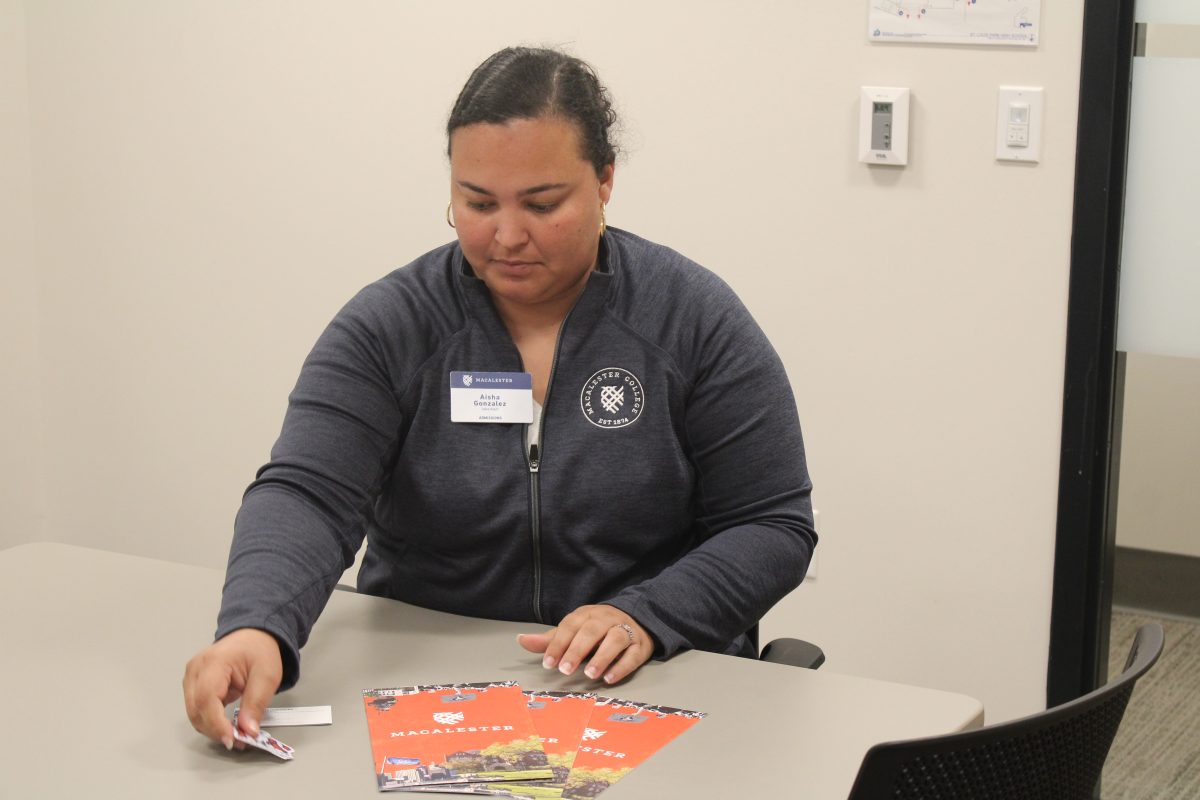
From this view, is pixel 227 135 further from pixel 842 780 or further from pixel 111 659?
pixel 842 780

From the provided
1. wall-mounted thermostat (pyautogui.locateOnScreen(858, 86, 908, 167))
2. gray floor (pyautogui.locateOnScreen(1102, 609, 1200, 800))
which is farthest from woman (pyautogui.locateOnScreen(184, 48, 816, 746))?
gray floor (pyautogui.locateOnScreen(1102, 609, 1200, 800))

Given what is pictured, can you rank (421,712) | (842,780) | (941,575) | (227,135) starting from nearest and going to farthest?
(842,780), (421,712), (941,575), (227,135)

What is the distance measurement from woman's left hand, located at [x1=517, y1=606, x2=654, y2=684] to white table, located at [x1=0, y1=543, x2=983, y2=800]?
0.02m

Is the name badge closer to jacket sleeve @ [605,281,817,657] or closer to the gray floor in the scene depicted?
jacket sleeve @ [605,281,817,657]

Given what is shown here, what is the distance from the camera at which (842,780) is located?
1.24 metres

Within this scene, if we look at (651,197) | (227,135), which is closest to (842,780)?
(651,197)

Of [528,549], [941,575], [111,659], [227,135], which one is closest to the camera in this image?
[111,659]

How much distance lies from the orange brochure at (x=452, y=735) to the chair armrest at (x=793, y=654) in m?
0.42

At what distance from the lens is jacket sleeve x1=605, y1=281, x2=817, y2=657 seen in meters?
1.64

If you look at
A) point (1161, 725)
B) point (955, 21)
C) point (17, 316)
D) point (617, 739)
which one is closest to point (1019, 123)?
point (955, 21)

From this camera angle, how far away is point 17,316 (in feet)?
12.2

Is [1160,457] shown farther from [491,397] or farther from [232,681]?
[232,681]

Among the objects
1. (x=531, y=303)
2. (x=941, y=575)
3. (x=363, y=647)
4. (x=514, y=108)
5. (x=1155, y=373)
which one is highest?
(x=514, y=108)

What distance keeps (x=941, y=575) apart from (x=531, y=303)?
134 cm
